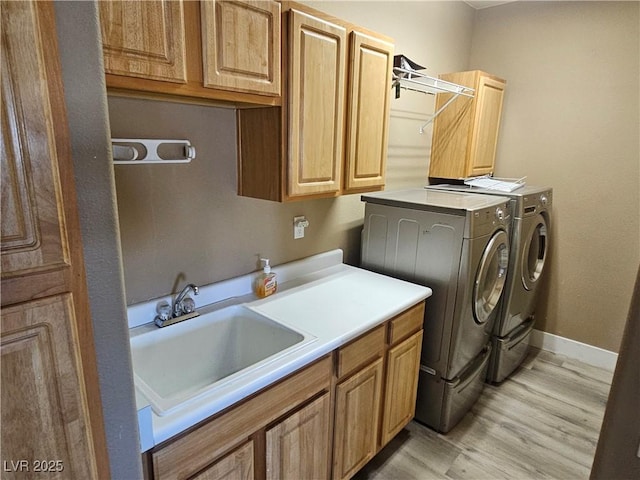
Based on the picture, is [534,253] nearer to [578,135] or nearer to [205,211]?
[578,135]

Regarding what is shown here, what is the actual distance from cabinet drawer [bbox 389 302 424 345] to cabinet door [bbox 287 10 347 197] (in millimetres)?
677

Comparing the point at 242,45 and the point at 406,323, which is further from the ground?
the point at 242,45

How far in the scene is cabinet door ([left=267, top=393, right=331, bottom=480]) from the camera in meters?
1.28

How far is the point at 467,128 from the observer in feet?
9.04

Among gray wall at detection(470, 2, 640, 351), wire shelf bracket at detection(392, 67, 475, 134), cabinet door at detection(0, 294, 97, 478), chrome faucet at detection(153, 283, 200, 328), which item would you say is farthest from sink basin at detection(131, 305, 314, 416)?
gray wall at detection(470, 2, 640, 351)

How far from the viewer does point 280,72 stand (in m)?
1.38

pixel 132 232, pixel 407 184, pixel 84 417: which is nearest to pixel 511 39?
pixel 407 184

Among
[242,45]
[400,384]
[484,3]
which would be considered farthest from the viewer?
[484,3]

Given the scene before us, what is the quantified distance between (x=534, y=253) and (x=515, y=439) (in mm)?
1286

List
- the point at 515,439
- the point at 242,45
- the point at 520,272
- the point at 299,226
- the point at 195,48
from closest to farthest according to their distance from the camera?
the point at 195,48, the point at 242,45, the point at 299,226, the point at 515,439, the point at 520,272

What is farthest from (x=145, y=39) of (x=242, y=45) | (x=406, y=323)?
(x=406, y=323)

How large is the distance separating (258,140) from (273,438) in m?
1.10

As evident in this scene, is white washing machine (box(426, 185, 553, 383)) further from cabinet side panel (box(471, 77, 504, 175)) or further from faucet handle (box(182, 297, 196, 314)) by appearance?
faucet handle (box(182, 297, 196, 314))

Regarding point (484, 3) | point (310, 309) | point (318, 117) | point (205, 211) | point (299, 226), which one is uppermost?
point (484, 3)
